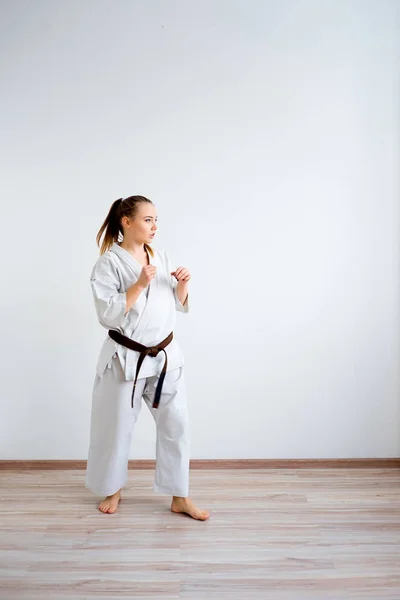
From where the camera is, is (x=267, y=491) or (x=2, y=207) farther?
(x=2, y=207)

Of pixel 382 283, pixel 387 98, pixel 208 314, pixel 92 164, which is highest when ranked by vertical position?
pixel 387 98

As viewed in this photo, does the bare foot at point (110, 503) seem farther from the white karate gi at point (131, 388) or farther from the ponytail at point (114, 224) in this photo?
the ponytail at point (114, 224)

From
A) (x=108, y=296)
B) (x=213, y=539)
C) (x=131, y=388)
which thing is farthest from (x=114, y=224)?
(x=213, y=539)

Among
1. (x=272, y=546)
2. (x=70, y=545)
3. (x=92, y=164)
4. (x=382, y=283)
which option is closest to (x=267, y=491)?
(x=272, y=546)

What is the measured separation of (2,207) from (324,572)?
6.95ft

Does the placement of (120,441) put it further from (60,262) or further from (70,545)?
(60,262)

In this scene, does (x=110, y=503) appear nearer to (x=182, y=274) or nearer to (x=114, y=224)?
(x=182, y=274)

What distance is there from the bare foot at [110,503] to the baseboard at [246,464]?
0.43 meters

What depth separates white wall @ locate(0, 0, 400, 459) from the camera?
2.89 metres

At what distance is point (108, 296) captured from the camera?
94.4 inches

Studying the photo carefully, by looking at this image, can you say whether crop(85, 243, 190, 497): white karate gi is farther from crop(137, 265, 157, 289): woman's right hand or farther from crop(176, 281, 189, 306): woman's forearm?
crop(137, 265, 157, 289): woman's right hand

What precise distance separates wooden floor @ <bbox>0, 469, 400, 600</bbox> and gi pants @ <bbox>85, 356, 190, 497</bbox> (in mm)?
135

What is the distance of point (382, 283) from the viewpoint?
118 inches

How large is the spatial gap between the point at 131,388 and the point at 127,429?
177 mm
